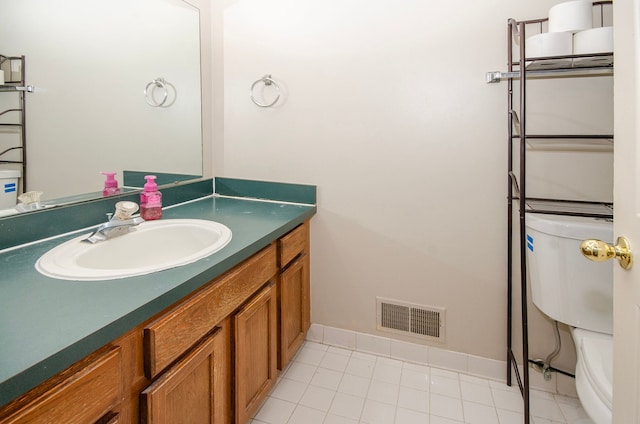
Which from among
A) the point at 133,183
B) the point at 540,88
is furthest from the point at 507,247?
the point at 133,183

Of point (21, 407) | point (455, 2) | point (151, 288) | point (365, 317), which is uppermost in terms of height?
point (455, 2)

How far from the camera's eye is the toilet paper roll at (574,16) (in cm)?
139

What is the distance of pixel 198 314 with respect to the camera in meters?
1.06

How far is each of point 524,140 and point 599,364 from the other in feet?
2.56

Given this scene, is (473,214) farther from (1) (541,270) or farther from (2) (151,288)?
(2) (151,288)

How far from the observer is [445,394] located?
1.73 m

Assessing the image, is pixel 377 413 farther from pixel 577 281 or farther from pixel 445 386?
pixel 577 281

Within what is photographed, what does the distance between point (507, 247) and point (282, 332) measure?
3.55ft

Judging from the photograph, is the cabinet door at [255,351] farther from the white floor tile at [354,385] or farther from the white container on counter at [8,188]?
the white container on counter at [8,188]

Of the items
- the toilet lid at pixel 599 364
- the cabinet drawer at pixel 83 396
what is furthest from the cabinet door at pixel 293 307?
the toilet lid at pixel 599 364

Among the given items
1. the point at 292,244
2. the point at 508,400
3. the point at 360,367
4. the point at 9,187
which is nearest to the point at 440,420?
the point at 508,400

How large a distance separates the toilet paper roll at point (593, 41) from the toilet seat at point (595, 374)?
1.03 metres

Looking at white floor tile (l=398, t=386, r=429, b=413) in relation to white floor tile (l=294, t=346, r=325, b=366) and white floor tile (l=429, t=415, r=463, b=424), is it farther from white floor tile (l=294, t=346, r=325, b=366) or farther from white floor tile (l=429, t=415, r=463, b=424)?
white floor tile (l=294, t=346, r=325, b=366)

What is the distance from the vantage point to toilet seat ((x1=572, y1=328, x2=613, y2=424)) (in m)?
1.11
